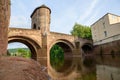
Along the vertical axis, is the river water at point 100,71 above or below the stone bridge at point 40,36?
below

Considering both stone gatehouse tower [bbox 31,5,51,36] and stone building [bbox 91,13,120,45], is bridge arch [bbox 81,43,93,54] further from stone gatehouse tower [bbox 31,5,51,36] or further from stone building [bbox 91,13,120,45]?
stone gatehouse tower [bbox 31,5,51,36]

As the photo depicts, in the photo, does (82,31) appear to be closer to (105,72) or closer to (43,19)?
(43,19)

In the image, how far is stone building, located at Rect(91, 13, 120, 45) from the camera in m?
30.3

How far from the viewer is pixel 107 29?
3388 cm

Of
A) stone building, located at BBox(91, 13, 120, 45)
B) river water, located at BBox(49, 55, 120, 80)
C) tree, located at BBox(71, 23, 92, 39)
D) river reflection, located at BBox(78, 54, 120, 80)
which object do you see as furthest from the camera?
tree, located at BBox(71, 23, 92, 39)

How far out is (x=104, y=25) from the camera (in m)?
35.4

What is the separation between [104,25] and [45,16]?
13.9 m

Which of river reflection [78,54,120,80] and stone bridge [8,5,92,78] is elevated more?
stone bridge [8,5,92,78]

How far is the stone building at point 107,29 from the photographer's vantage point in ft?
99.3

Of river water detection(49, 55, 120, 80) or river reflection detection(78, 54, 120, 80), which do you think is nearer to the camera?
river reflection detection(78, 54, 120, 80)

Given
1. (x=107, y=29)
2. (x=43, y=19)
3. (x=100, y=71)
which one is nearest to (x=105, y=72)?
(x=100, y=71)

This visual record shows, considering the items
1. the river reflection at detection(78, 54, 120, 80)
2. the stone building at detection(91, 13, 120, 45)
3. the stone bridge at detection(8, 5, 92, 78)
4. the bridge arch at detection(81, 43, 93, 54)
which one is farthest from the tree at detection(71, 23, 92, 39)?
the river reflection at detection(78, 54, 120, 80)

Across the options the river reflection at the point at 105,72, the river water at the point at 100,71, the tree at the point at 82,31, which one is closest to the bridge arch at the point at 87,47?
the tree at the point at 82,31

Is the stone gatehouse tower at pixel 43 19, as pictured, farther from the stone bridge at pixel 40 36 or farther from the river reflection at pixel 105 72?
the river reflection at pixel 105 72
